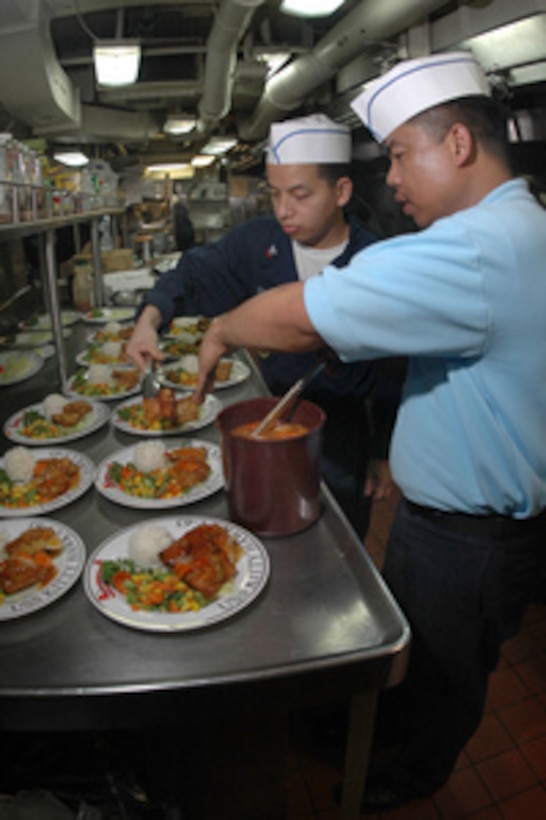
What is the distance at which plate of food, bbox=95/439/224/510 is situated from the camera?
1.74 m

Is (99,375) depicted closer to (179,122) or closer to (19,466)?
(19,466)

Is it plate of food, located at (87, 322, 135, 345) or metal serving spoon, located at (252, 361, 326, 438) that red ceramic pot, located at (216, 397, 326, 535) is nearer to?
metal serving spoon, located at (252, 361, 326, 438)

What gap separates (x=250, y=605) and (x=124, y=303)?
375 cm

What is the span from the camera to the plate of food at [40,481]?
1706 millimetres

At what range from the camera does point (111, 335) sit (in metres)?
3.54

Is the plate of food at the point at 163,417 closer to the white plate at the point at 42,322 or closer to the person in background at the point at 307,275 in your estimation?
the person in background at the point at 307,275

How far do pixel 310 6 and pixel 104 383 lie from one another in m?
3.23

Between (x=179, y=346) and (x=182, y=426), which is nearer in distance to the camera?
(x=182, y=426)

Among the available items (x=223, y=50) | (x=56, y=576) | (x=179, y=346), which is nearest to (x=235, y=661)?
(x=56, y=576)

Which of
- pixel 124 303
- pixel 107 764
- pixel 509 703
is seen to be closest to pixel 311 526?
pixel 107 764

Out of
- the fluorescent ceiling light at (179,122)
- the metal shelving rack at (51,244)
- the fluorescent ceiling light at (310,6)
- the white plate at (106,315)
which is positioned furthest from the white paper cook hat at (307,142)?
the fluorescent ceiling light at (179,122)

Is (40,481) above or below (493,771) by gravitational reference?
above

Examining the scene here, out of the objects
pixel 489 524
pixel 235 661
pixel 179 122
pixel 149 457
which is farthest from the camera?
pixel 179 122

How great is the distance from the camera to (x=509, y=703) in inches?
106
